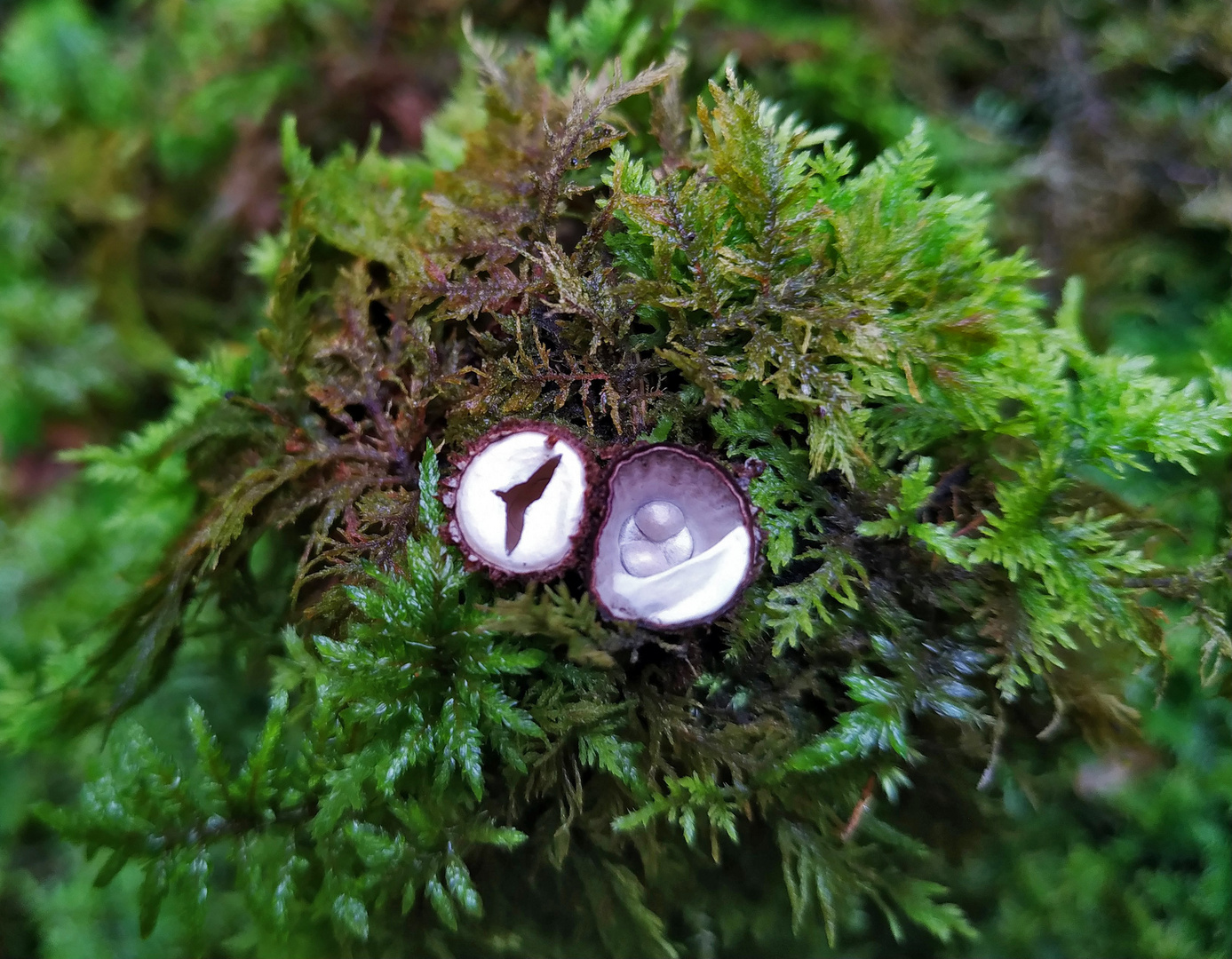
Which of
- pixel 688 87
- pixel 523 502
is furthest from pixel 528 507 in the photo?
pixel 688 87

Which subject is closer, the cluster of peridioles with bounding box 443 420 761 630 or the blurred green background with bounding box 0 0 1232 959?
the cluster of peridioles with bounding box 443 420 761 630

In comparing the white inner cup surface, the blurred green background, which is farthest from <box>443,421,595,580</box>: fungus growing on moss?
the blurred green background

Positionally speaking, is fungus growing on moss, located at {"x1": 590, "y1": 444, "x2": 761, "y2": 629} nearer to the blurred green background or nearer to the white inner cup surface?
the white inner cup surface

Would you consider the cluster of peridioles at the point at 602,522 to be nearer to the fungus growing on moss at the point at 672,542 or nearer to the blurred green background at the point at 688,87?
A: the fungus growing on moss at the point at 672,542

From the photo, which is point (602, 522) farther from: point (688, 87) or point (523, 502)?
point (688, 87)

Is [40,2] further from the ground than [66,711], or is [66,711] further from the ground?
[40,2]

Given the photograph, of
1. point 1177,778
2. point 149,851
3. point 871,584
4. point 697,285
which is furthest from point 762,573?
point 1177,778

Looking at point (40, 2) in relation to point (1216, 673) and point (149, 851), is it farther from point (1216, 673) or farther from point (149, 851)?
point (1216, 673)
